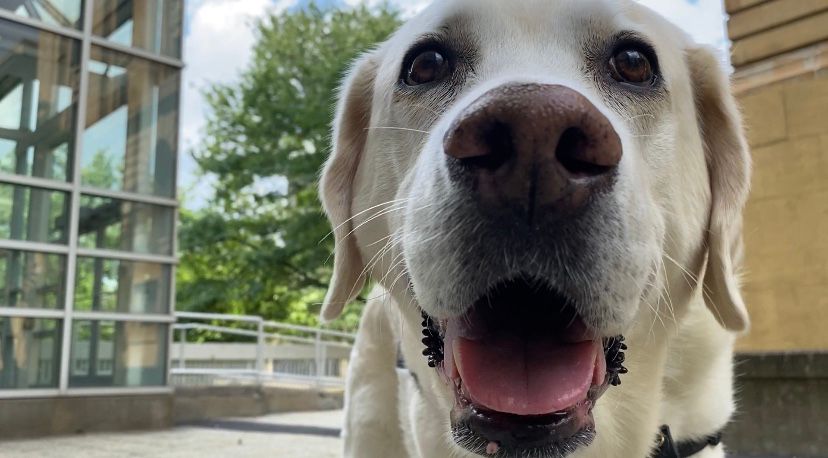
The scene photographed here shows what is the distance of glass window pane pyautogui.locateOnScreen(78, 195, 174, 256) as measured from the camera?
7.72m

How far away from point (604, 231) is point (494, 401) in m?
0.51

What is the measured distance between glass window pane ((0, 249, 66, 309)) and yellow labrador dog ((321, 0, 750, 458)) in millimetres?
4993

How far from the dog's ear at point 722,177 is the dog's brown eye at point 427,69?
874mm

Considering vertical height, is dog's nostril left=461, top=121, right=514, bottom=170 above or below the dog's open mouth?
above

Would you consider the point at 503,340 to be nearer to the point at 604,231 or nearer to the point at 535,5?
the point at 604,231

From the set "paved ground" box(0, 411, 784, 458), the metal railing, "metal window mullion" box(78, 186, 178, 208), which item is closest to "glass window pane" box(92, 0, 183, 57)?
"metal window mullion" box(78, 186, 178, 208)

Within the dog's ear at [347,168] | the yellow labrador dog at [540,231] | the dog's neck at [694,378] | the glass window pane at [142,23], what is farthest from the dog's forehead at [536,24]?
the glass window pane at [142,23]

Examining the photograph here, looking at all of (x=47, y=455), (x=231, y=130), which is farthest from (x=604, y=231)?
(x=231, y=130)

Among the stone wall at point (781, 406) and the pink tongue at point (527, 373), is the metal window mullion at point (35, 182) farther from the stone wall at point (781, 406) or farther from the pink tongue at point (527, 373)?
the pink tongue at point (527, 373)

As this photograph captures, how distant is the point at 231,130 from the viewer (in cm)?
1781

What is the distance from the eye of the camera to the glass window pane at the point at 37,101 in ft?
23.9

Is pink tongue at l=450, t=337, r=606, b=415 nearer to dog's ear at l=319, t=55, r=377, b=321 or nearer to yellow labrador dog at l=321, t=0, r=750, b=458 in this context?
yellow labrador dog at l=321, t=0, r=750, b=458

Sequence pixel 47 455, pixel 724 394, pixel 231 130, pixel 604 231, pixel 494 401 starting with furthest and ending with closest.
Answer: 1. pixel 231 130
2. pixel 47 455
3. pixel 724 394
4. pixel 494 401
5. pixel 604 231

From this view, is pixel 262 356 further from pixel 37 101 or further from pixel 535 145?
pixel 535 145
